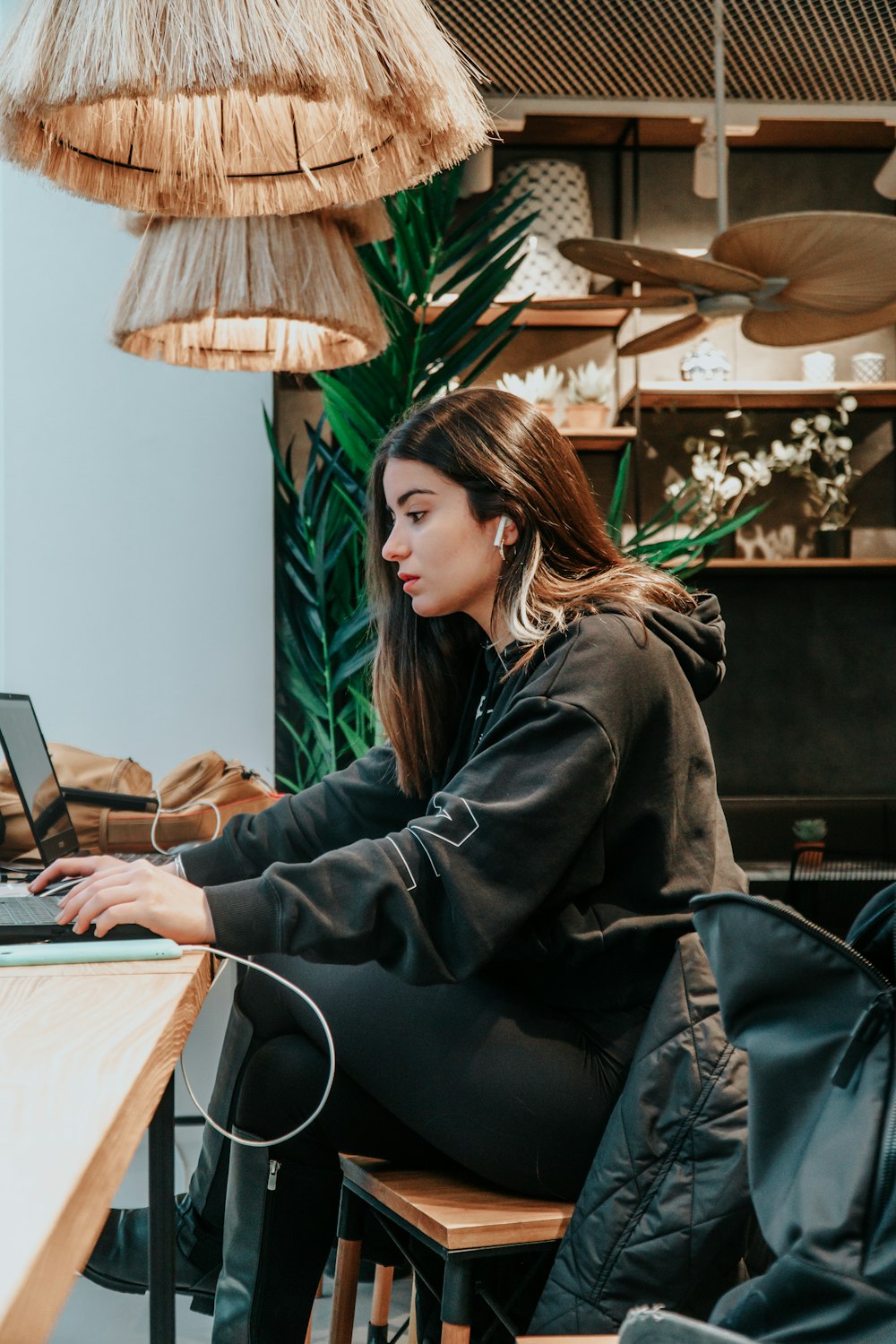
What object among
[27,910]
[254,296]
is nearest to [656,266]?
[254,296]

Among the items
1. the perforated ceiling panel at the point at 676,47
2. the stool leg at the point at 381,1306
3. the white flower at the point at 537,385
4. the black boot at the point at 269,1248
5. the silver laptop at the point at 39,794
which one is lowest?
the stool leg at the point at 381,1306

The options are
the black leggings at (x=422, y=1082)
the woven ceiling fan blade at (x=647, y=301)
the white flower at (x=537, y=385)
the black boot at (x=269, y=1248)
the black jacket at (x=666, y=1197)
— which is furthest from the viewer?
the white flower at (x=537, y=385)

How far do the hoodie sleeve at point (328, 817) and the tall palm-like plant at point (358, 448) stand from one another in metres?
1.01

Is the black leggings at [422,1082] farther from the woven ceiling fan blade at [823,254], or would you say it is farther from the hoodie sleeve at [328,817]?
the woven ceiling fan blade at [823,254]

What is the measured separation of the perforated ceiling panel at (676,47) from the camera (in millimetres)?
3486

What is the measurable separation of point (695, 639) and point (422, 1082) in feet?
1.79

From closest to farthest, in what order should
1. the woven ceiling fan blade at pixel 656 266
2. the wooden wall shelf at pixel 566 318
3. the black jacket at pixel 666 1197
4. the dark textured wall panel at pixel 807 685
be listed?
the black jacket at pixel 666 1197, the woven ceiling fan blade at pixel 656 266, the wooden wall shelf at pixel 566 318, the dark textured wall panel at pixel 807 685

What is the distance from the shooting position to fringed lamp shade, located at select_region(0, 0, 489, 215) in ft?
3.87

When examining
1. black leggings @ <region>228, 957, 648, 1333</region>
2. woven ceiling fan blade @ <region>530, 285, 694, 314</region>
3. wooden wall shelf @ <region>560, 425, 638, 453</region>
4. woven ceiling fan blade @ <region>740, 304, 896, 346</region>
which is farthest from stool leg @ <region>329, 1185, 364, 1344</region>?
wooden wall shelf @ <region>560, 425, 638, 453</region>

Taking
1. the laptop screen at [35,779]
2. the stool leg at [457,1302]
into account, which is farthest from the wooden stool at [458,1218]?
the laptop screen at [35,779]

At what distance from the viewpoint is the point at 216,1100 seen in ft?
4.80

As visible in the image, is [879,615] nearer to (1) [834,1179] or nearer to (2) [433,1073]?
(2) [433,1073]

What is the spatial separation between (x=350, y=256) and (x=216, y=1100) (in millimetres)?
1431

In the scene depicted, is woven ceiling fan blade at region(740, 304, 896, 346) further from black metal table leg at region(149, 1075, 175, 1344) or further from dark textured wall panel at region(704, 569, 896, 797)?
black metal table leg at region(149, 1075, 175, 1344)
